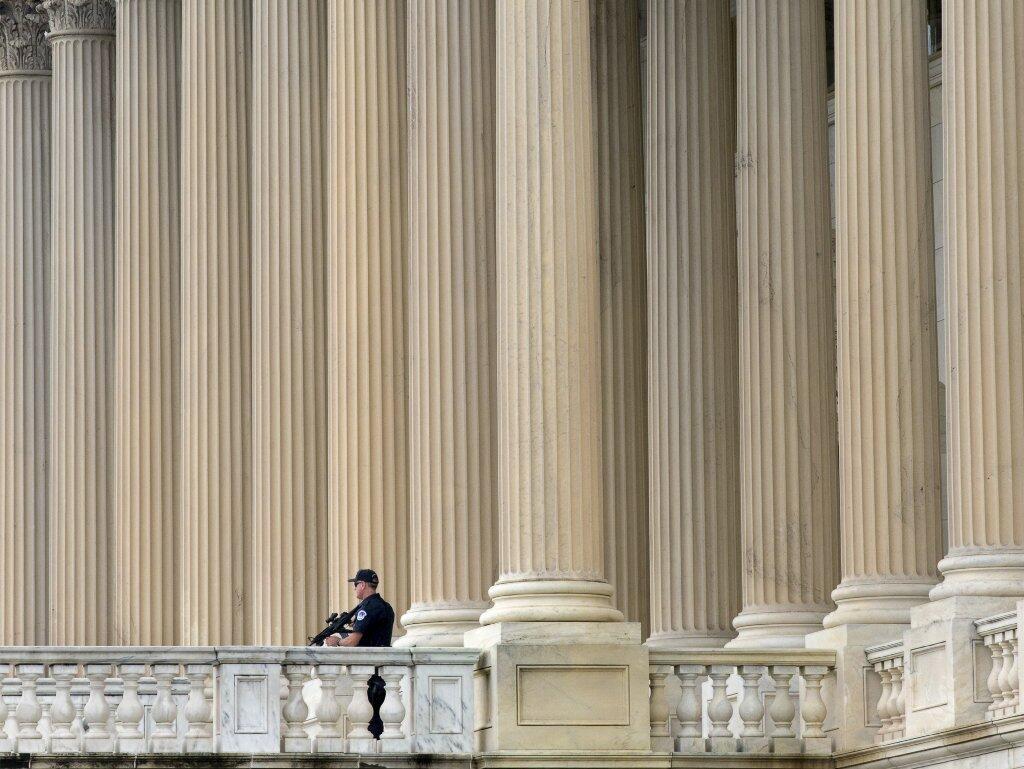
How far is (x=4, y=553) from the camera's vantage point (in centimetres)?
11894

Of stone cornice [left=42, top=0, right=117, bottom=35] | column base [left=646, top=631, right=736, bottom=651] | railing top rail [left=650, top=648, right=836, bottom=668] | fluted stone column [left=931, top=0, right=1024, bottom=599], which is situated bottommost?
column base [left=646, top=631, right=736, bottom=651]

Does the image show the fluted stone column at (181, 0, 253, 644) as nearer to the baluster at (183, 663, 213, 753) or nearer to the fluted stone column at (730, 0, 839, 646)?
the fluted stone column at (730, 0, 839, 646)

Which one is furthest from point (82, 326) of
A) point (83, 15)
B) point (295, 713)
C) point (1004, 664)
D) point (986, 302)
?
point (1004, 664)

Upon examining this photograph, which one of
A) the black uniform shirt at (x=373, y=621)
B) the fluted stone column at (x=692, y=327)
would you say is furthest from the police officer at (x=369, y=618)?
the fluted stone column at (x=692, y=327)

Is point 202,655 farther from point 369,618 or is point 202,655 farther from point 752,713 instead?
point 752,713

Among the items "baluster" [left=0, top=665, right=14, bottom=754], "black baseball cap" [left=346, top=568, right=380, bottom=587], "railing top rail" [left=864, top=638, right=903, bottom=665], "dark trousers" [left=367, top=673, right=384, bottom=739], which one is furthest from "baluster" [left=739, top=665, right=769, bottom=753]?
"baluster" [left=0, top=665, right=14, bottom=754]

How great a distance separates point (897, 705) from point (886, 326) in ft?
30.1

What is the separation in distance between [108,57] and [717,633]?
44.6 m

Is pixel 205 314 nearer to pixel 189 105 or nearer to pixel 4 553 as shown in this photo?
pixel 189 105

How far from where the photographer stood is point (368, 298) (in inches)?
3214

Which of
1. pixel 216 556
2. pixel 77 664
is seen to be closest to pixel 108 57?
pixel 216 556

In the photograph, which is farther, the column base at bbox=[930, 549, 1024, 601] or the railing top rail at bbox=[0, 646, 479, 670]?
the railing top rail at bbox=[0, 646, 479, 670]

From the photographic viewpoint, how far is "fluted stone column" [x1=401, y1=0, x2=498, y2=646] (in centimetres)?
7569

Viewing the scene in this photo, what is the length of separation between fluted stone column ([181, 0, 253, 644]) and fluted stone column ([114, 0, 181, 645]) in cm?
600
